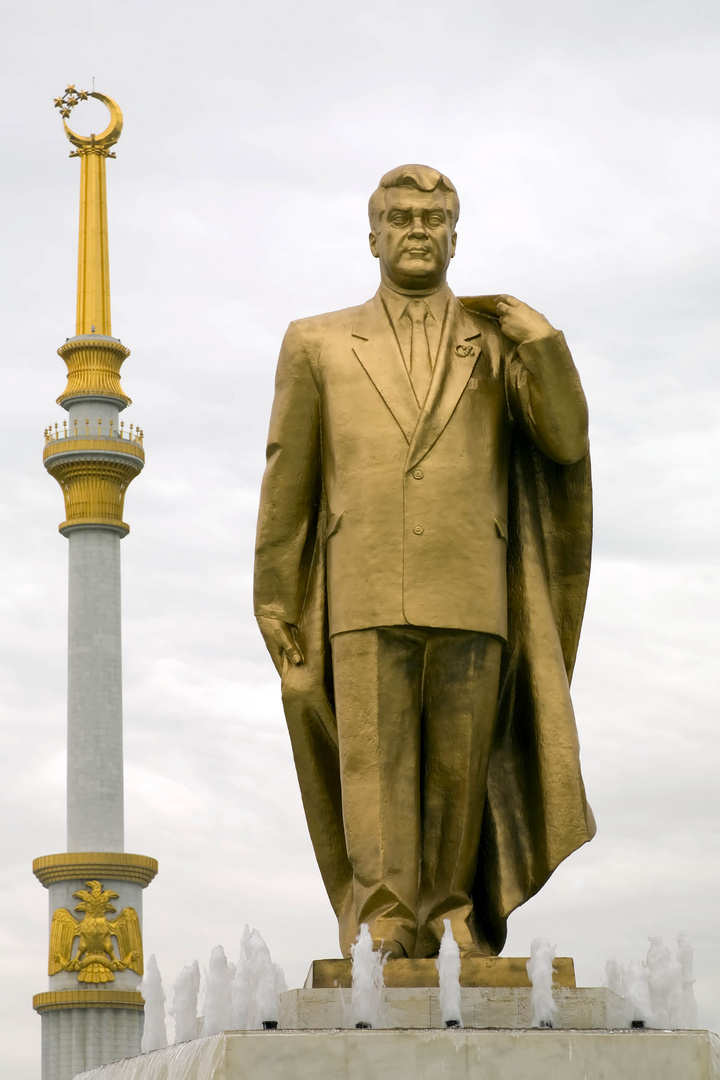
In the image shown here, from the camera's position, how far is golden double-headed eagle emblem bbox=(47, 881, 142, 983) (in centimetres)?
4519

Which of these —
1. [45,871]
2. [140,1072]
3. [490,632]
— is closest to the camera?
[140,1072]

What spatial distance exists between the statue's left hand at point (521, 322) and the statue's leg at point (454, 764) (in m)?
1.27

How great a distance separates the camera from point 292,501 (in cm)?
893

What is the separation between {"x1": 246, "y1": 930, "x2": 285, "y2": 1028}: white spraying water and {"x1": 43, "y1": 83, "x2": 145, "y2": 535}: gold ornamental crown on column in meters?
40.9

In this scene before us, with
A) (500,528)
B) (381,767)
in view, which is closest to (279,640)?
(381,767)

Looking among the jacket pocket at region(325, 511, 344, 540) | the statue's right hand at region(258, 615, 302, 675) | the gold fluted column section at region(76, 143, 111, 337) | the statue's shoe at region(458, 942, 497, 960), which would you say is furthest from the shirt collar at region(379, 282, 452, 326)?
the gold fluted column section at region(76, 143, 111, 337)

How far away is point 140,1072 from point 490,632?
2242mm

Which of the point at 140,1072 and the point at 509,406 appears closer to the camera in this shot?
the point at 140,1072

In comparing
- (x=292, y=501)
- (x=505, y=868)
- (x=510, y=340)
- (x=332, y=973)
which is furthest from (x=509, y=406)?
(x=332, y=973)

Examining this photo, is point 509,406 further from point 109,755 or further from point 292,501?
point 109,755

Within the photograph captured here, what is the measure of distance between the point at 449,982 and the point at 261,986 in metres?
0.70

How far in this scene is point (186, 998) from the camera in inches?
328

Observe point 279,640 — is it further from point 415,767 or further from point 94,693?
point 94,693

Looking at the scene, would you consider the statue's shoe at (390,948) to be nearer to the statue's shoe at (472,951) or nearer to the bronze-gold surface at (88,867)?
the statue's shoe at (472,951)
